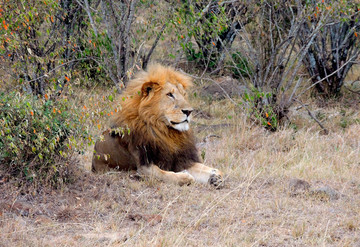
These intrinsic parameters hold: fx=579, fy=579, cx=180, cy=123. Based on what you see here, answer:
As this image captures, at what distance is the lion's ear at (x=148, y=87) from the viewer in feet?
20.1

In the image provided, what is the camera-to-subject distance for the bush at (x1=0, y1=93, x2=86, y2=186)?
5195mm

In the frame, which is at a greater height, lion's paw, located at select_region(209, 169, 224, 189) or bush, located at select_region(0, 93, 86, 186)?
bush, located at select_region(0, 93, 86, 186)

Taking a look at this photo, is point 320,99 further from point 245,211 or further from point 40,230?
point 40,230

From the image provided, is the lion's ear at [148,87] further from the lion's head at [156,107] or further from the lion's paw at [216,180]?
the lion's paw at [216,180]

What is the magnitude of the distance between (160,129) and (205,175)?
68 centimetres

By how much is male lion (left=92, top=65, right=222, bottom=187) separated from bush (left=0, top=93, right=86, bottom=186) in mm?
565

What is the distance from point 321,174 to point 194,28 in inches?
98.1

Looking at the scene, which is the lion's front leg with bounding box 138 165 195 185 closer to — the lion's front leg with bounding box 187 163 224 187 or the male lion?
the male lion

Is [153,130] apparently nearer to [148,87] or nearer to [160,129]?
[160,129]

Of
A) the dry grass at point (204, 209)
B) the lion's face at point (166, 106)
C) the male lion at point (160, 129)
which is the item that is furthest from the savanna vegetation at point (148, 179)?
the lion's face at point (166, 106)

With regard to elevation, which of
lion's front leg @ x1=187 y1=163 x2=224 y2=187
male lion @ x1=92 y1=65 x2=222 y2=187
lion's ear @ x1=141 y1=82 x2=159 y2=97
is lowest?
lion's front leg @ x1=187 y1=163 x2=224 y2=187

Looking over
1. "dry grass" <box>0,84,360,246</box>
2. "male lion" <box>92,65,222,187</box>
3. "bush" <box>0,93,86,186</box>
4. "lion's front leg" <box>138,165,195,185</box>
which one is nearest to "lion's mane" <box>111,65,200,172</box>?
"male lion" <box>92,65,222,187</box>

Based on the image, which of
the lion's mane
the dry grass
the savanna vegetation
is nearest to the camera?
the dry grass

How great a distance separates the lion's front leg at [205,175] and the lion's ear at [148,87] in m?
0.93
